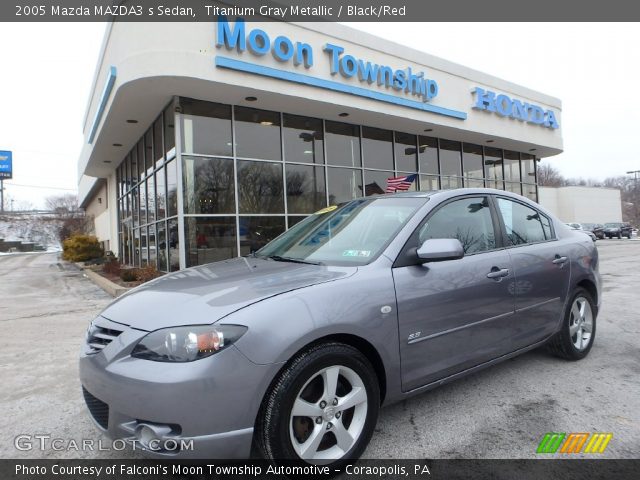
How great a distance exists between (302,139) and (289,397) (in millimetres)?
10901

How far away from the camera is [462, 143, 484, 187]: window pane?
1688 cm

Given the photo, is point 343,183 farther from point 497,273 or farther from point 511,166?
point 511,166

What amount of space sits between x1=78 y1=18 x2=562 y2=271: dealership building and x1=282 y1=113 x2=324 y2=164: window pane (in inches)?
1.3

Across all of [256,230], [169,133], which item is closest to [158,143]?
[169,133]

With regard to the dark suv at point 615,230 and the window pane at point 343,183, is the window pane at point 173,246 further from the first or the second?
the dark suv at point 615,230

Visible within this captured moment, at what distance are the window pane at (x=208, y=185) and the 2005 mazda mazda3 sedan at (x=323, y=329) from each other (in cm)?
719

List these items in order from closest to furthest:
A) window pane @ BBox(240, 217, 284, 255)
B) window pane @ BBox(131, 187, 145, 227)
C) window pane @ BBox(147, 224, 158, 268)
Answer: window pane @ BBox(240, 217, 284, 255), window pane @ BBox(147, 224, 158, 268), window pane @ BBox(131, 187, 145, 227)

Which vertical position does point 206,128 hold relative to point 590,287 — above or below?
above

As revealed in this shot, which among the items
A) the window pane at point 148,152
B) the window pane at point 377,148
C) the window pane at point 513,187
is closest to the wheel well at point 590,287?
the window pane at point 377,148

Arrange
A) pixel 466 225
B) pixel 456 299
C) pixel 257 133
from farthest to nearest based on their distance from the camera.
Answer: pixel 257 133
pixel 466 225
pixel 456 299

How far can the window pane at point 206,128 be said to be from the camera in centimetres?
1030

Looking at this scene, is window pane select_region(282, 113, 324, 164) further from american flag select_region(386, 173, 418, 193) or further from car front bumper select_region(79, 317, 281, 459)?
car front bumper select_region(79, 317, 281, 459)

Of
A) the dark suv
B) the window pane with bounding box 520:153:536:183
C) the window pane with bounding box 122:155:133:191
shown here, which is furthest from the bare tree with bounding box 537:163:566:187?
the window pane with bounding box 122:155:133:191

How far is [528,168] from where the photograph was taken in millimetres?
20094
